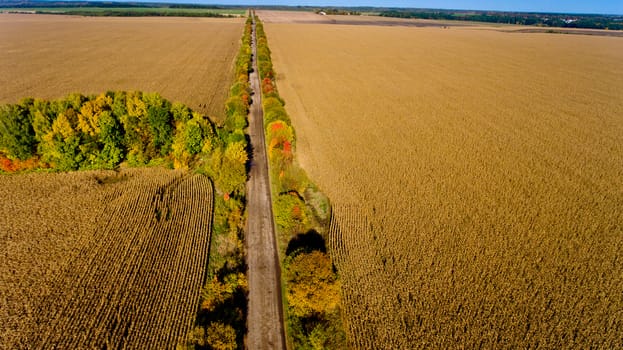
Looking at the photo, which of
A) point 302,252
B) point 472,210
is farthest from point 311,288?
point 472,210

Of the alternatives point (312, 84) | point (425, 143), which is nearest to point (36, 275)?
point (425, 143)

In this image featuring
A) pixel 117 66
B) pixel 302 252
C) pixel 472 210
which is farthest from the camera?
pixel 117 66

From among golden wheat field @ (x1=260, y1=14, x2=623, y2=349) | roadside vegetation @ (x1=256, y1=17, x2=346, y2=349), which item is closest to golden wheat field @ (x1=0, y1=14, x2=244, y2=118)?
roadside vegetation @ (x1=256, y1=17, x2=346, y2=349)

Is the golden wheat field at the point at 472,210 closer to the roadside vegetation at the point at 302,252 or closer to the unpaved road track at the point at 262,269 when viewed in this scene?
the roadside vegetation at the point at 302,252

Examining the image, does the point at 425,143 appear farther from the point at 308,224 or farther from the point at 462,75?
the point at 462,75

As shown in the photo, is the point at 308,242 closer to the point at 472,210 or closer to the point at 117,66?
the point at 472,210

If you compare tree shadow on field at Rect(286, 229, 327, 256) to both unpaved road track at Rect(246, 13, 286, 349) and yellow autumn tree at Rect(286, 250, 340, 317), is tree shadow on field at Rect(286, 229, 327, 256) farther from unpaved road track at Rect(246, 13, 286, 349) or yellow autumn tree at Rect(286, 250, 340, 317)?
yellow autumn tree at Rect(286, 250, 340, 317)

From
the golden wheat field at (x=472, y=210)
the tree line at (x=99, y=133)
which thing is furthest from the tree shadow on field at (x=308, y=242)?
the tree line at (x=99, y=133)

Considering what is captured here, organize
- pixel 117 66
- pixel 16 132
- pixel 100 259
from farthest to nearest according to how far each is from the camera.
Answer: pixel 117 66, pixel 16 132, pixel 100 259
